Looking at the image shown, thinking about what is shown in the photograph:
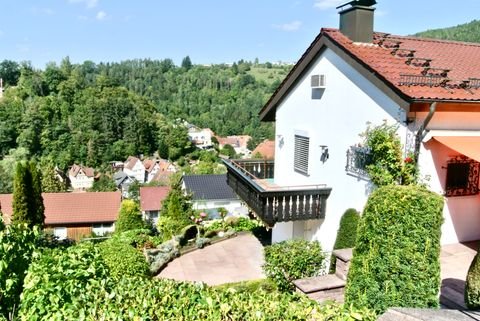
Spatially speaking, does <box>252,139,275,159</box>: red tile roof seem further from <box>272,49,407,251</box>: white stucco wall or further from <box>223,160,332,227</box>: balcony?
<box>223,160,332,227</box>: balcony

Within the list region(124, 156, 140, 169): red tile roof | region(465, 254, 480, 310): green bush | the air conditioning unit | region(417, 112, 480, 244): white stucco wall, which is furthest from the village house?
region(465, 254, 480, 310): green bush

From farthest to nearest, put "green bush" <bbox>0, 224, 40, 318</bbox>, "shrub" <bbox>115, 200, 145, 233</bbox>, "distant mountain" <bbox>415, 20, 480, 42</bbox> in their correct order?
"distant mountain" <bbox>415, 20, 480, 42</bbox>
"shrub" <bbox>115, 200, 145, 233</bbox>
"green bush" <bbox>0, 224, 40, 318</bbox>

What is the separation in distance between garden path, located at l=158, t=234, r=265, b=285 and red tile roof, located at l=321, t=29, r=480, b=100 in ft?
31.0

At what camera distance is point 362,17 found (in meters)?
14.2

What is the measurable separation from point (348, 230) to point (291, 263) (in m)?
2.49

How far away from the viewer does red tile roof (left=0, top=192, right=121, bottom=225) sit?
55.2 m

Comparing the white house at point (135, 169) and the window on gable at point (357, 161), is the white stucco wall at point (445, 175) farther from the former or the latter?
the white house at point (135, 169)

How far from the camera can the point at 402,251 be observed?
6566 mm

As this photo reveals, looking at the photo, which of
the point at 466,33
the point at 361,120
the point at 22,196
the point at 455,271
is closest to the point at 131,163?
the point at 22,196

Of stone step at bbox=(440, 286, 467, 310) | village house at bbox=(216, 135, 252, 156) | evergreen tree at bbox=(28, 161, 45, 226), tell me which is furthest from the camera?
village house at bbox=(216, 135, 252, 156)

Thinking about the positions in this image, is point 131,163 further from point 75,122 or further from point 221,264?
point 221,264

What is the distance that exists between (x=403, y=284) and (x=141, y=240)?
17.7 metres

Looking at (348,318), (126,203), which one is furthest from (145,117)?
(348,318)

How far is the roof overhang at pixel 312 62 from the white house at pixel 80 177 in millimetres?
106772
